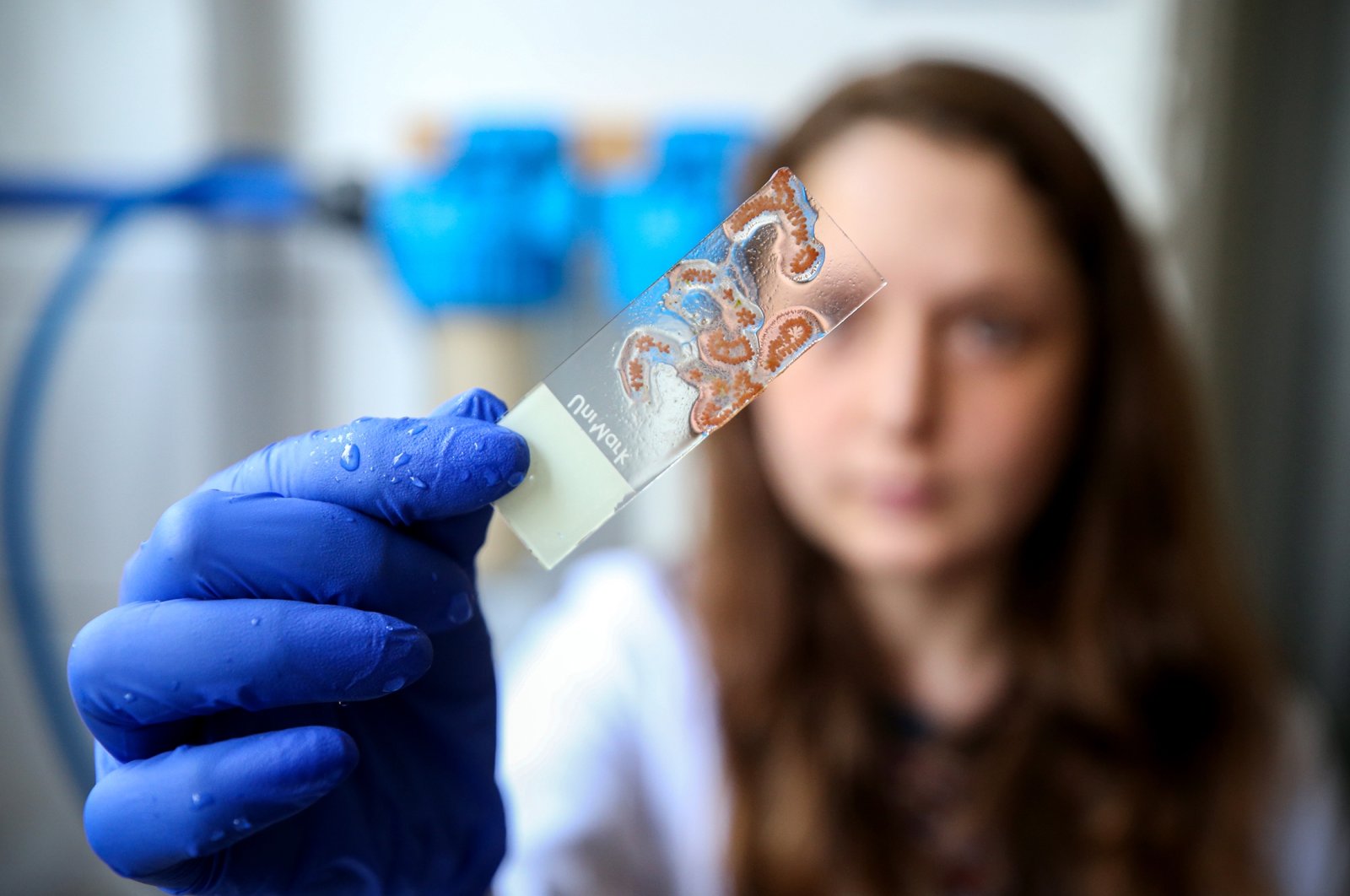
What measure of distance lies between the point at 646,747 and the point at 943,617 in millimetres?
335

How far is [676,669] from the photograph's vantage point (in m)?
1.00

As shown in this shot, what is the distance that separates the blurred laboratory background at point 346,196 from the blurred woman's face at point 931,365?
25 cm

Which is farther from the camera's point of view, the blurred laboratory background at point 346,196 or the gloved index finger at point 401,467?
the blurred laboratory background at point 346,196

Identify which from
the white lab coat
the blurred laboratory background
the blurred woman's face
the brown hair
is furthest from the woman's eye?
the white lab coat

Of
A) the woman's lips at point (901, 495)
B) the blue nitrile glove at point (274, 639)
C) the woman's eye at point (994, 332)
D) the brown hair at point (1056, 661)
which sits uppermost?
the blue nitrile glove at point (274, 639)

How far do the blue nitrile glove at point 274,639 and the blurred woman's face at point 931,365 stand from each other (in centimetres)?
38

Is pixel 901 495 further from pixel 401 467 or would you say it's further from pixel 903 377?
pixel 401 467

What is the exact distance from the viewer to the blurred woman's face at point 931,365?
0.74 meters

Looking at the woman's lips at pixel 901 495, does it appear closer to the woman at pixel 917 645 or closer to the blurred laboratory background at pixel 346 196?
the woman at pixel 917 645

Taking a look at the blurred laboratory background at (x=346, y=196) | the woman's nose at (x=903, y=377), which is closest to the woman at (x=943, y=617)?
the woman's nose at (x=903, y=377)

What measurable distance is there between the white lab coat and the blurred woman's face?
0.27m

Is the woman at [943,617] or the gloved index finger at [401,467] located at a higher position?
the gloved index finger at [401,467]

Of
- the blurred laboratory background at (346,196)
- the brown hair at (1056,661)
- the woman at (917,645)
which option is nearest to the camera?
the woman at (917,645)

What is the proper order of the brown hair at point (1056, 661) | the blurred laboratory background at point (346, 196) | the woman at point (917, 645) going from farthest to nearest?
the blurred laboratory background at point (346, 196)
the brown hair at point (1056, 661)
the woman at point (917, 645)
